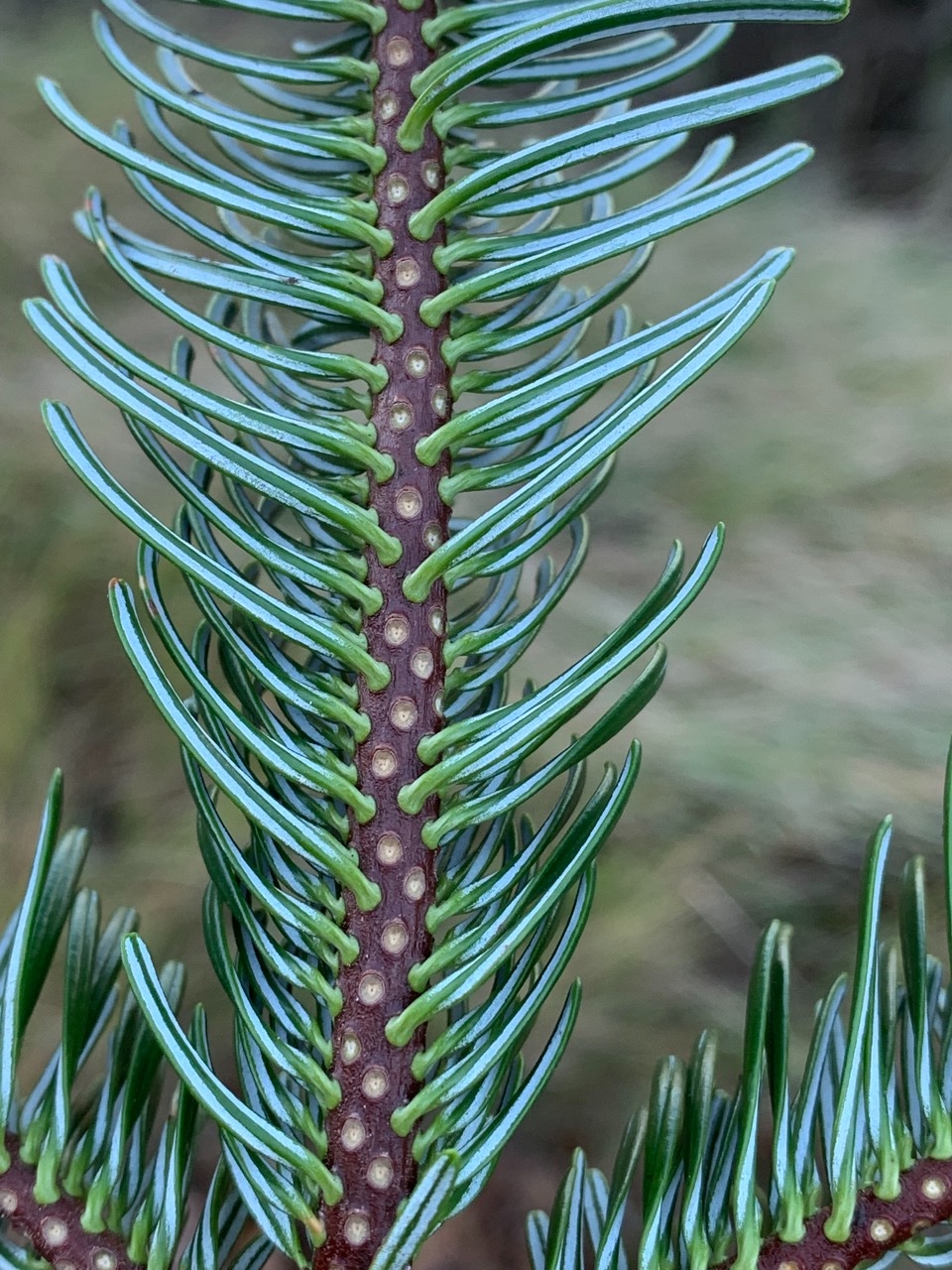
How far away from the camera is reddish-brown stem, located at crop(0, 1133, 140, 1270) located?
207 mm

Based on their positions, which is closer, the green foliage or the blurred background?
the green foliage

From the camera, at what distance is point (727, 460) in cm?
63

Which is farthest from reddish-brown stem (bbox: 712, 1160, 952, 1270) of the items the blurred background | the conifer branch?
the blurred background

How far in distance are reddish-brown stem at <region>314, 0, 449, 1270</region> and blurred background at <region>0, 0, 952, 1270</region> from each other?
1.12 feet

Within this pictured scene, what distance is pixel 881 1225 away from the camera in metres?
0.20

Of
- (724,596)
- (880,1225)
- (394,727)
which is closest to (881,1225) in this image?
(880,1225)

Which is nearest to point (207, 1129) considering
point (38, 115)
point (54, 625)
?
point (54, 625)

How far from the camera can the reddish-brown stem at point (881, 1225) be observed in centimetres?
19

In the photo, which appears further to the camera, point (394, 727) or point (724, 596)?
point (724, 596)

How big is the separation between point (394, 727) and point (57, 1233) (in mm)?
136

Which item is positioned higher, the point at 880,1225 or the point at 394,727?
the point at 394,727

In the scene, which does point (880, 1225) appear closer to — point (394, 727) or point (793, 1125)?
point (793, 1125)

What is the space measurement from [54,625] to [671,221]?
49 centimetres

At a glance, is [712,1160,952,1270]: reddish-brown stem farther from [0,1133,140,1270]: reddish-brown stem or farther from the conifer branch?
[0,1133,140,1270]: reddish-brown stem
